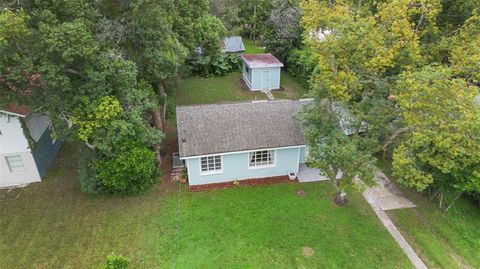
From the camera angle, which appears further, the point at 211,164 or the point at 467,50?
the point at 211,164

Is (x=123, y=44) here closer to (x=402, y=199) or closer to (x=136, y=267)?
(x=136, y=267)

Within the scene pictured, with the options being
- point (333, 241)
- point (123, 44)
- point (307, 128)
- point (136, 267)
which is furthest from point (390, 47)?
point (136, 267)

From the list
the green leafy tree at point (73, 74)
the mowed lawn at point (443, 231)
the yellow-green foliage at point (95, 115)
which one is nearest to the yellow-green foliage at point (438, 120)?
the mowed lawn at point (443, 231)

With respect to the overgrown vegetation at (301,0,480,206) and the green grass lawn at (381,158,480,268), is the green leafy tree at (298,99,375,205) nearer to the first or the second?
the overgrown vegetation at (301,0,480,206)

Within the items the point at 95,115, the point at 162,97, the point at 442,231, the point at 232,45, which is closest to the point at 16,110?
the point at 95,115

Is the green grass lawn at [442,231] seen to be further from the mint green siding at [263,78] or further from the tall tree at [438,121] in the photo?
the mint green siding at [263,78]

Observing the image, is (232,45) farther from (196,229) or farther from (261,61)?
(196,229)
